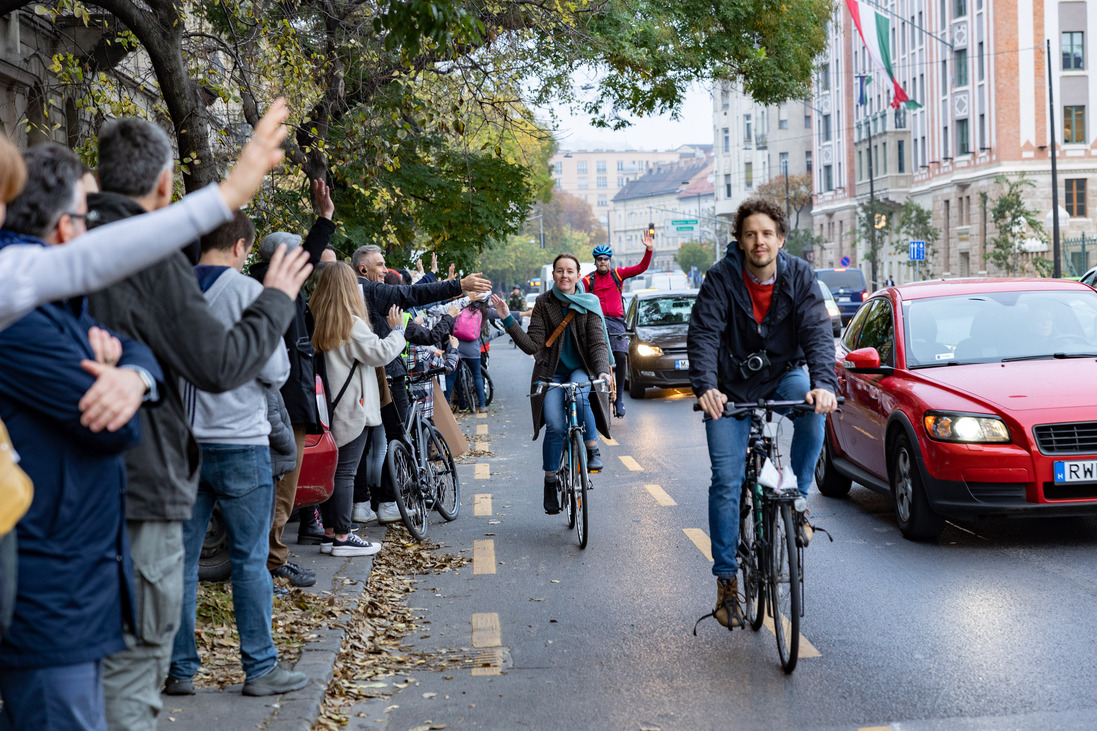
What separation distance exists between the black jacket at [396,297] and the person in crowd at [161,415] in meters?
4.45

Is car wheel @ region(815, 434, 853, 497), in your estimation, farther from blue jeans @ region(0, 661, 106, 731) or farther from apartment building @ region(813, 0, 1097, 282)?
apartment building @ region(813, 0, 1097, 282)

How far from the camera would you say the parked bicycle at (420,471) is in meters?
8.47

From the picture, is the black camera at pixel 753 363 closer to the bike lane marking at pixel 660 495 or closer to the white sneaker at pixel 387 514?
the white sneaker at pixel 387 514

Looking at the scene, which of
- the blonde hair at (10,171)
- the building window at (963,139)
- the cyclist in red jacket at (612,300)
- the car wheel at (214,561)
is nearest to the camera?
the blonde hair at (10,171)

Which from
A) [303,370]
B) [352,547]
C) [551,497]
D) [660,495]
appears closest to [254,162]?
[303,370]

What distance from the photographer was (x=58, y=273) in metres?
2.59

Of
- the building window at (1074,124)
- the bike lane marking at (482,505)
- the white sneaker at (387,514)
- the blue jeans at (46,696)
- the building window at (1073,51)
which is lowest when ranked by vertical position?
the bike lane marking at (482,505)

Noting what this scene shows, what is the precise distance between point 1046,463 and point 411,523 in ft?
13.0

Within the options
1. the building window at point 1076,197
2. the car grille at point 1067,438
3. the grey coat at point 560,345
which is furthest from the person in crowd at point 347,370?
the building window at point 1076,197


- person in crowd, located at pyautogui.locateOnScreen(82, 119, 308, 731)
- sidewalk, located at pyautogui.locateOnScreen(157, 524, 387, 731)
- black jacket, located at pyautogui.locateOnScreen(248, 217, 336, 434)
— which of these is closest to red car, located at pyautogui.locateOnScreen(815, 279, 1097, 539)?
black jacket, located at pyautogui.locateOnScreen(248, 217, 336, 434)

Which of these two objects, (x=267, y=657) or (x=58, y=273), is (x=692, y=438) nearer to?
(x=267, y=657)

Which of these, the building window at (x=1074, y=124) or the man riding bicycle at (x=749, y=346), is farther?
the building window at (x=1074, y=124)

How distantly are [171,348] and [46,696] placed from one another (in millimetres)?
915

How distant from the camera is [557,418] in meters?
8.67
